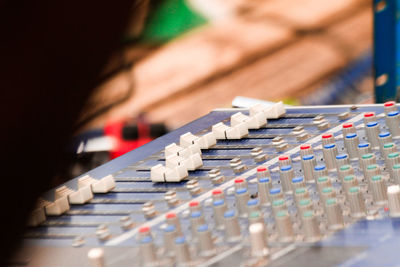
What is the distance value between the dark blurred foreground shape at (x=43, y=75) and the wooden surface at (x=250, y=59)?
14.5 ft

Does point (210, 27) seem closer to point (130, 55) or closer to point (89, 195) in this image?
point (130, 55)

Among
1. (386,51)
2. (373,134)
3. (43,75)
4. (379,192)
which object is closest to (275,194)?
(379,192)

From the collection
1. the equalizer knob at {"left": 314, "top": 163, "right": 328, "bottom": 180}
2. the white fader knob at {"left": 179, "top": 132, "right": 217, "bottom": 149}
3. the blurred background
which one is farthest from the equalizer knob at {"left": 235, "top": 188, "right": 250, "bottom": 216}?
the blurred background

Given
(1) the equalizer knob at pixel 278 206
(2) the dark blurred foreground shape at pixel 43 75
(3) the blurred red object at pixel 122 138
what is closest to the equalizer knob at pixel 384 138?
(1) the equalizer knob at pixel 278 206

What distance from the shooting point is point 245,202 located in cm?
105

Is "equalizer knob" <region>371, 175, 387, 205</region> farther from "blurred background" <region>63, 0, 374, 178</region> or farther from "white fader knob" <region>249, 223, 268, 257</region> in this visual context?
"blurred background" <region>63, 0, 374, 178</region>

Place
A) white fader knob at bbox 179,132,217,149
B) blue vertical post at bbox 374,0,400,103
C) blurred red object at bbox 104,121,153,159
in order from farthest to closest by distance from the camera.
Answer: blurred red object at bbox 104,121,153,159 < blue vertical post at bbox 374,0,400,103 < white fader knob at bbox 179,132,217,149

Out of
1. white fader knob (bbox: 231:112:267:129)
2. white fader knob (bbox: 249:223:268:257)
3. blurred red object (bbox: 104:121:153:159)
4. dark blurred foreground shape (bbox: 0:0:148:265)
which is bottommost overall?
white fader knob (bbox: 249:223:268:257)

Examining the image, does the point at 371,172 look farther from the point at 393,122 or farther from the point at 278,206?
the point at 393,122

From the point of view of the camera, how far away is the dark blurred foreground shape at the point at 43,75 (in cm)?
27

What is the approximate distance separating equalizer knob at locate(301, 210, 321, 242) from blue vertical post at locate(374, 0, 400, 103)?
197cm

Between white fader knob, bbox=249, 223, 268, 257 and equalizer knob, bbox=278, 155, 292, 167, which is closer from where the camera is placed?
white fader knob, bbox=249, 223, 268, 257

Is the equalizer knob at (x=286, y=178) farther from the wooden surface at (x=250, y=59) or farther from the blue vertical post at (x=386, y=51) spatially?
the wooden surface at (x=250, y=59)

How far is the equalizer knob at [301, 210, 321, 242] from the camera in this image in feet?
2.99
